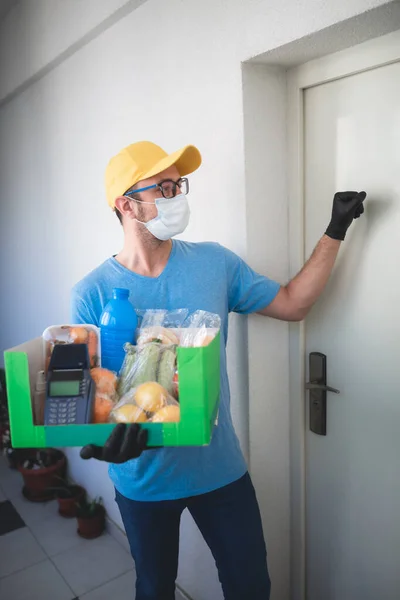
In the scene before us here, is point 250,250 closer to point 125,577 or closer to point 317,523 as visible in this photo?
point 317,523

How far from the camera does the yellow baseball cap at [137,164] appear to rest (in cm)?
131

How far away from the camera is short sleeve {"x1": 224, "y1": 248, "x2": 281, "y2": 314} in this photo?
55.8 inches

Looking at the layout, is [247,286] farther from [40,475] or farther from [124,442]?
[40,475]

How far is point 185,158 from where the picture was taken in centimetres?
138

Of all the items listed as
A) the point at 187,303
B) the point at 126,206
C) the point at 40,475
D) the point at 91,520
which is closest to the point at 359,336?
the point at 187,303

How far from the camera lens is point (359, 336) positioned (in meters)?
1.45

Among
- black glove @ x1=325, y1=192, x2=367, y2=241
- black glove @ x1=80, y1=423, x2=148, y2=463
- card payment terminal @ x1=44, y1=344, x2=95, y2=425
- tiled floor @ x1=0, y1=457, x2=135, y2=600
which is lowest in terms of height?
tiled floor @ x1=0, y1=457, x2=135, y2=600

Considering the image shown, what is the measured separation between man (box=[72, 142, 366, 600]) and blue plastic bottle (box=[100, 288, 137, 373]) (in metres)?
0.16

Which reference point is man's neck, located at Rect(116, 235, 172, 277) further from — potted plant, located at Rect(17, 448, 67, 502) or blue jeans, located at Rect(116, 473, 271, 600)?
potted plant, located at Rect(17, 448, 67, 502)

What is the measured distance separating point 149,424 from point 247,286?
1.92 ft

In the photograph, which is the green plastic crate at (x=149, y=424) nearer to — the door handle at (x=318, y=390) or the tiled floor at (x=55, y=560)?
the door handle at (x=318, y=390)

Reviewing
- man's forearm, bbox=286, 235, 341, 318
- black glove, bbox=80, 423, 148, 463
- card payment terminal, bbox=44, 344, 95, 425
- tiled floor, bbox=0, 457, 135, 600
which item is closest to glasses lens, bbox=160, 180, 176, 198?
man's forearm, bbox=286, 235, 341, 318

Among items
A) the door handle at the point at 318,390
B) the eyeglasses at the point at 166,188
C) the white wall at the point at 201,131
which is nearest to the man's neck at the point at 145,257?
the eyeglasses at the point at 166,188

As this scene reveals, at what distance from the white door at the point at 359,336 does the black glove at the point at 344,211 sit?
62 millimetres
